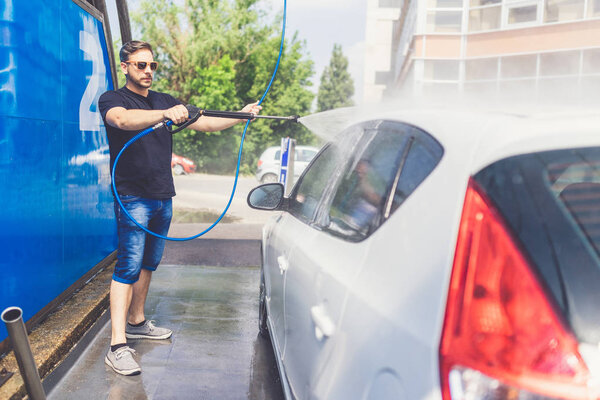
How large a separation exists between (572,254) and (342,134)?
60.7 inches

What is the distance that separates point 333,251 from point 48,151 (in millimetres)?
2863

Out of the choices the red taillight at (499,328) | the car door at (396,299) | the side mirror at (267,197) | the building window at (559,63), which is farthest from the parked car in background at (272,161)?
the red taillight at (499,328)

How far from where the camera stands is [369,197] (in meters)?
1.79

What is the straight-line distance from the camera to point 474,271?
1142 millimetres

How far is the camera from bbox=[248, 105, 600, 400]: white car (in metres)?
1.07

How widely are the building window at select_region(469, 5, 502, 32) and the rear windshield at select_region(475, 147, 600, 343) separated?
76.5ft

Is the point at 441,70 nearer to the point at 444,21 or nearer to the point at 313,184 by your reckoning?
the point at 444,21

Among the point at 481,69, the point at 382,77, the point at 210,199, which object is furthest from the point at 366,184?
the point at 382,77

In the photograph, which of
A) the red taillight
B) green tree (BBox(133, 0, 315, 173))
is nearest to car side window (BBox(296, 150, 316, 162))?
green tree (BBox(133, 0, 315, 173))

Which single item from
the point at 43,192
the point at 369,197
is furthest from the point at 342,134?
the point at 43,192

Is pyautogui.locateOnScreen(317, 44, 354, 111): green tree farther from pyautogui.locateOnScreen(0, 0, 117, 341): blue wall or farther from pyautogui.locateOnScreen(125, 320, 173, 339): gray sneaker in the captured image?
pyautogui.locateOnScreen(125, 320, 173, 339): gray sneaker

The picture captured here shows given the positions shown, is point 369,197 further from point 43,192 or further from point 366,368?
point 43,192

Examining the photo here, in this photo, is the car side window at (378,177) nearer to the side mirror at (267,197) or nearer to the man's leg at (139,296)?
the side mirror at (267,197)

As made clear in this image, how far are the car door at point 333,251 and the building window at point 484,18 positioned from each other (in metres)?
22.7
